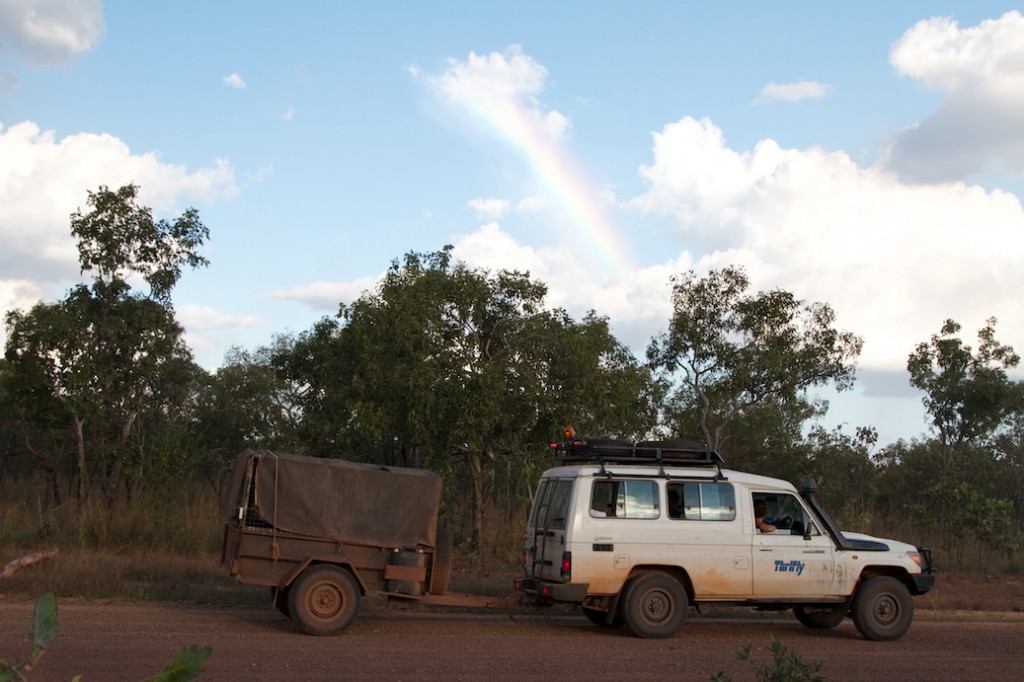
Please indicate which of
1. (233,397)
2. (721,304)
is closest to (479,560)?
(721,304)

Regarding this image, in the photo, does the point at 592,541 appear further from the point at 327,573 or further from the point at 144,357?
the point at 144,357

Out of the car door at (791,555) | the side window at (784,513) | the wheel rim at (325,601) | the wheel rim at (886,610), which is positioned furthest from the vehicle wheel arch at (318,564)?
the wheel rim at (886,610)

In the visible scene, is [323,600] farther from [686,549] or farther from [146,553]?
[146,553]

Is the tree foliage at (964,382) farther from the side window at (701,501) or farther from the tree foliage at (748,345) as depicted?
the side window at (701,501)

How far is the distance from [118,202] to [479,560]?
10.6 meters

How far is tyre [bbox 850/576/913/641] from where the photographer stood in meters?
12.1

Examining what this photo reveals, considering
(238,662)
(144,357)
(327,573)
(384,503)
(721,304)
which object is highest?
(721,304)

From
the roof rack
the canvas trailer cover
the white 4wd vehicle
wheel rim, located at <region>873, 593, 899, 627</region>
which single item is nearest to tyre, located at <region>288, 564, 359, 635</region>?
the canvas trailer cover

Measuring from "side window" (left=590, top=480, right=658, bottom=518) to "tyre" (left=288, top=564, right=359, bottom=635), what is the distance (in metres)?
2.99

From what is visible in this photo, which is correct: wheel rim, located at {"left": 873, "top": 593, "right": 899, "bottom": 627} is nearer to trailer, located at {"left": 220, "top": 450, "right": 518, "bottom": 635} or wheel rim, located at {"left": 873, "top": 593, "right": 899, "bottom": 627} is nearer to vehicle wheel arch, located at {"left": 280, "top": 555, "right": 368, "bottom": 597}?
trailer, located at {"left": 220, "top": 450, "right": 518, "bottom": 635}

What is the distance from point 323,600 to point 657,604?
3854 mm

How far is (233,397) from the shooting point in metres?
38.8

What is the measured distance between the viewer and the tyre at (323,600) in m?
11.1

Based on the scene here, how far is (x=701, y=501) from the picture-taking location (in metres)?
12.0
